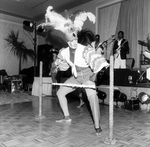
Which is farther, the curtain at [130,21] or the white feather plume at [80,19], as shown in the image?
the curtain at [130,21]

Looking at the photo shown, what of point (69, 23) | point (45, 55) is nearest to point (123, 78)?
point (69, 23)

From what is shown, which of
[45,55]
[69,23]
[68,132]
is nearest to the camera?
[68,132]

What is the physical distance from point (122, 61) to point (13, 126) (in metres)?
4.35

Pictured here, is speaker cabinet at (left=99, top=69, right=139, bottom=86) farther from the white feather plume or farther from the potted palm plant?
the potted palm plant

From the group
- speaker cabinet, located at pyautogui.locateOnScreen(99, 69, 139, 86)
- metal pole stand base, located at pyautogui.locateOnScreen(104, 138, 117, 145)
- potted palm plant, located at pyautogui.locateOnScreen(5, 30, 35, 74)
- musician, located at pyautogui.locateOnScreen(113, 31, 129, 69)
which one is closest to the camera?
metal pole stand base, located at pyautogui.locateOnScreen(104, 138, 117, 145)

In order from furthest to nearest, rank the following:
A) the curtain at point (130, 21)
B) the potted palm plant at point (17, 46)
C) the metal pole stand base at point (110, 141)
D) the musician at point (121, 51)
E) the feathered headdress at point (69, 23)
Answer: the potted palm plant at point (17, 46)
the curtain at point (130, 21)
the musician at point (121, 51)
the feathered headdress at point (69, 23)
the metal pole stand base at point (110, 141)

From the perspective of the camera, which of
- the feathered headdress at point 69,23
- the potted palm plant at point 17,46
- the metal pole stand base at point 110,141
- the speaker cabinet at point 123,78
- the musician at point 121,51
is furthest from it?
the potted palm plant at point 17,46

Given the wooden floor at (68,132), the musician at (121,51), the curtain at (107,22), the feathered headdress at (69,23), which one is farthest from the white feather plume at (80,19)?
the curtain at (107,22)

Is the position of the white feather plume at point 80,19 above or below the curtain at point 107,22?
below

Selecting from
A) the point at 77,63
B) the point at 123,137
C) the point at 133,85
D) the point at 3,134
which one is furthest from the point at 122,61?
the point at 3,134

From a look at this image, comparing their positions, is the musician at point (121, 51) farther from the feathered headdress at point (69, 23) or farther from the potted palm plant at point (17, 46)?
the potted palm plant at point (17, 46)

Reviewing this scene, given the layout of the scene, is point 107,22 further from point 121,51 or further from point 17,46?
point 17,46

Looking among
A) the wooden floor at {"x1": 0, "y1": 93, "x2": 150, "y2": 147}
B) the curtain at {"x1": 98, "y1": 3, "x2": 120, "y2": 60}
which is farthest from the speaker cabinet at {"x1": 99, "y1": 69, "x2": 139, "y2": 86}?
the curtain at {"x1": 98, "y1": 3, "x2": 120, "y2": 60}

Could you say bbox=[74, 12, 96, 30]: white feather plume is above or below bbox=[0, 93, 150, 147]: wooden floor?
above
